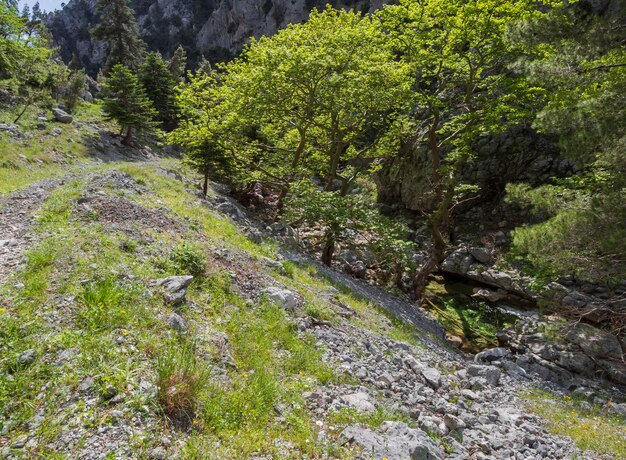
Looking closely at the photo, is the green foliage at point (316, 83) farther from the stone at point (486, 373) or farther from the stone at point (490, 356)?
the stone at point (486, 373)

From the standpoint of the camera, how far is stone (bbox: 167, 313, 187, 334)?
19.0ft

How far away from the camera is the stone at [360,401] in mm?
5594

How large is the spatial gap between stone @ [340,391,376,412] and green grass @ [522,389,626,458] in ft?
14.2

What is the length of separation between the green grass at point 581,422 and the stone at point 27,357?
9.25 m

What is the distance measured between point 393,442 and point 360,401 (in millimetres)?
1068

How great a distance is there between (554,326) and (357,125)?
13.6 metres

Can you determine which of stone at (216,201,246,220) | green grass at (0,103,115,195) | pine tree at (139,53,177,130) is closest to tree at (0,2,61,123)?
green grass at (0,103,115,195)

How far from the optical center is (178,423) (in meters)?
4.20

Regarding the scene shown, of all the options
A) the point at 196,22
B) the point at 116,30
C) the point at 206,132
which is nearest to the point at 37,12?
the point at 196,22

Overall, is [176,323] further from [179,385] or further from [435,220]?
[435,220]

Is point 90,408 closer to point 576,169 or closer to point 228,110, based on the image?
point 228,110

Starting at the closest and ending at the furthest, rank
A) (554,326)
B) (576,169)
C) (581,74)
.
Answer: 1. (581,74)
2. (554,326)
3. (576,169)

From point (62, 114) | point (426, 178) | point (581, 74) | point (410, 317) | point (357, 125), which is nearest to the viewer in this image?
point (581, 74)

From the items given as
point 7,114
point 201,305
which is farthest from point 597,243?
point 7,114
